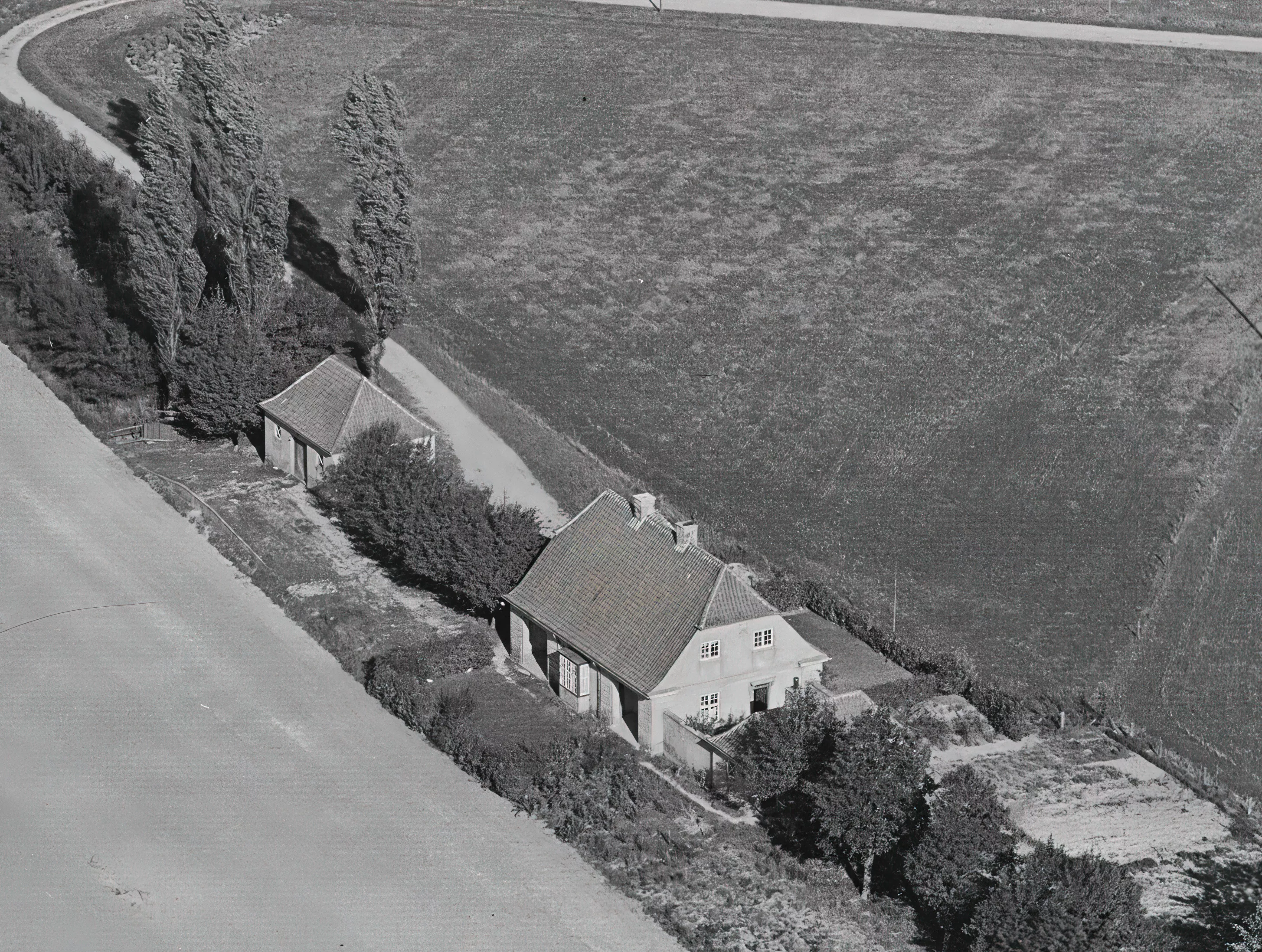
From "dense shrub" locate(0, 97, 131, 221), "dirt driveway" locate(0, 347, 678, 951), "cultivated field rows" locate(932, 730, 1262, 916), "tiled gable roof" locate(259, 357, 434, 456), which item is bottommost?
"dirt driveway" locate(0, 347, 678, 951)

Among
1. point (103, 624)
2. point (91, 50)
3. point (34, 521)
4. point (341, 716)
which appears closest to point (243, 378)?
point (34, 521)

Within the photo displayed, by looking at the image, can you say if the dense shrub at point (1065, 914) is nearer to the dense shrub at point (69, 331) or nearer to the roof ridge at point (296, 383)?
the roof ridge at point (296, 383)

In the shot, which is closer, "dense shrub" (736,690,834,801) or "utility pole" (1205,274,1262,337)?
"dense shrub" (736,690,834,801)

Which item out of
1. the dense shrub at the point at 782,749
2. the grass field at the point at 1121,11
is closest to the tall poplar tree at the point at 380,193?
the dense shrub at the point at 782,749

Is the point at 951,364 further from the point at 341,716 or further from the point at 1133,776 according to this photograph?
the point at 341,716

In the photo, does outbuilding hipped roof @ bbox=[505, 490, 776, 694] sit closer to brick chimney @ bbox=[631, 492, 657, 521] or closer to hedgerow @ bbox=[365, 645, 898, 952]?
brick chimney @ bbox=[631, 492, 657, 521]

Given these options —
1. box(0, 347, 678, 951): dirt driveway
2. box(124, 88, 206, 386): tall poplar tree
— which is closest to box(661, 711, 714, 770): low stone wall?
box(0, 347, 678, 951): dirt driveway
